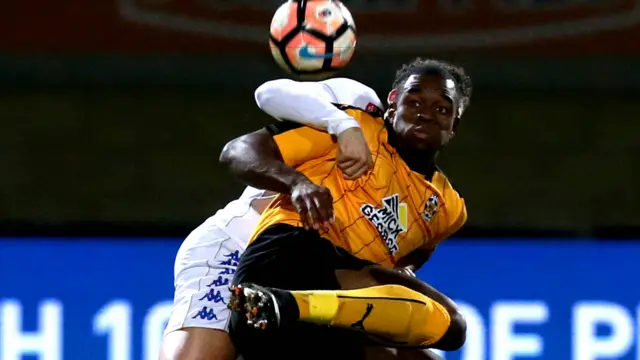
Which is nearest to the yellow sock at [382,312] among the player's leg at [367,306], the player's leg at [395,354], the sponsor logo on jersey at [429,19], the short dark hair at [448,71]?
the player's leg at [367,306]

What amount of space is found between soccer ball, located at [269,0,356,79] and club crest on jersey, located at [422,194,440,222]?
35 centimetres

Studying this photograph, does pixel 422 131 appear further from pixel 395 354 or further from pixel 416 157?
pixel 395 354

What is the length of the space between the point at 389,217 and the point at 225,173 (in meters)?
1.94

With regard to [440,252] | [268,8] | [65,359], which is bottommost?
[65,359]

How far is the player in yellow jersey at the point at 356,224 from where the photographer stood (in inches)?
136

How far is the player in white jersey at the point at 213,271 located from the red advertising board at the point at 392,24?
4.94ft

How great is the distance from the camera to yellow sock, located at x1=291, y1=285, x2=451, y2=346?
132 inches

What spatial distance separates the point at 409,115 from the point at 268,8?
6.23 feet

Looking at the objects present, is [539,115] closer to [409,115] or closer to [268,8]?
[268,8]

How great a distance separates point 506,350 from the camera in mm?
5289

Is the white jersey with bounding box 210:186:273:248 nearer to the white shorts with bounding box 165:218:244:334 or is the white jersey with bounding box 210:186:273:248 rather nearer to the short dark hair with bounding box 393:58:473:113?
the white shorts with bounding box 165:218:244:334

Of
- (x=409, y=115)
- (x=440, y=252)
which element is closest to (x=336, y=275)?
(x=409, y=115)

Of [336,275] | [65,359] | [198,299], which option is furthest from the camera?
[65,359]

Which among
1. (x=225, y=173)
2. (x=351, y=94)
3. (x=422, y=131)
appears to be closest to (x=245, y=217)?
(x=351, y=94)
